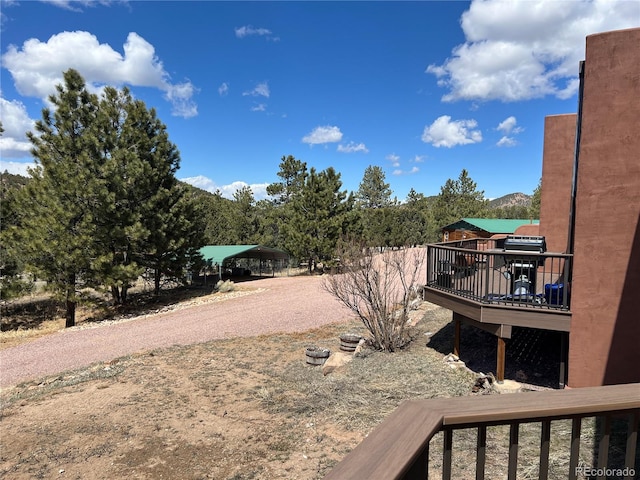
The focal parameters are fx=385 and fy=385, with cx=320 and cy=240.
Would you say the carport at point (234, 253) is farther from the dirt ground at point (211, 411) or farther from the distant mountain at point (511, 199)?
the distant mountain at point (511, 199)

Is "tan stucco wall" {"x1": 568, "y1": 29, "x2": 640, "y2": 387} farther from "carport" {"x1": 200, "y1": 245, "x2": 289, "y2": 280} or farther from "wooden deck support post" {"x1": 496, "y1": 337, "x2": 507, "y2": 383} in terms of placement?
"carport" {"x1": 200, "y1": 245, "x2": 289, "y2": 280}

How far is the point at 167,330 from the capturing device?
12.0 m

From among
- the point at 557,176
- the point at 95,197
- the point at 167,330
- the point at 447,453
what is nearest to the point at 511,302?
the point at 557,176

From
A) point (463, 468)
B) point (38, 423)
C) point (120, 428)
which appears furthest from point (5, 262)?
point (463, 468)

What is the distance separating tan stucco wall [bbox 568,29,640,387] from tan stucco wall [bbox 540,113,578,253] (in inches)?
154

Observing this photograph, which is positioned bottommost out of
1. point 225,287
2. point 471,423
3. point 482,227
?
point 225,287

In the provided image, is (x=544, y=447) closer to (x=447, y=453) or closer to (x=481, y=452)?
(x=481, y=452)

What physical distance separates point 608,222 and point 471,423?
5039 mm

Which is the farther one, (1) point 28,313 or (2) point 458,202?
(2) point 458,202

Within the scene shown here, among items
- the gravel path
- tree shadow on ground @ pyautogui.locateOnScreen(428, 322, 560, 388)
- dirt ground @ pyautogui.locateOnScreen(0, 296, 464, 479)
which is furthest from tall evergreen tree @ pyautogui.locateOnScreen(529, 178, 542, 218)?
dirt ground @ pyautogui.locateOnScreen(0, 296, 464, 479)

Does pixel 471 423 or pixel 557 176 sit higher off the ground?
pixel 557 176

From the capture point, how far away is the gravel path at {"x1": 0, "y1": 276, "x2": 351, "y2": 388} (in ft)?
31.7

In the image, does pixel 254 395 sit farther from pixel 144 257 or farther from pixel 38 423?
pixel 144 257

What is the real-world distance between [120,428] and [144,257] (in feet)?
42.8
